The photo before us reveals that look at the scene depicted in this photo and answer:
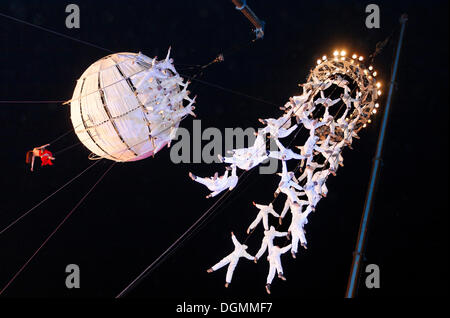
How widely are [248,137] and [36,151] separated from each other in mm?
2300

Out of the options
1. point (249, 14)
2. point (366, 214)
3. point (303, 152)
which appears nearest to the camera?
point (366, 214)

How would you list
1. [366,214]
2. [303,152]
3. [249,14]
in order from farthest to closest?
[249,14], [303,152], [366,214]

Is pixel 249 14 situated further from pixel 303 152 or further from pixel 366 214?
pixel 366 214

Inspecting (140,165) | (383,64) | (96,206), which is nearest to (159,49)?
(140,165)

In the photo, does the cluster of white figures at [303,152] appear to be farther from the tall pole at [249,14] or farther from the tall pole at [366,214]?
the tall pole at [366,214]

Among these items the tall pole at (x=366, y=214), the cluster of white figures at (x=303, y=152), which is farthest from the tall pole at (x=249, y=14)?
the tall pole at (x=366, y=214)

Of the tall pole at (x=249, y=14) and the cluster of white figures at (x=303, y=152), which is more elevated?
the tall pole at (x=249, y=14)

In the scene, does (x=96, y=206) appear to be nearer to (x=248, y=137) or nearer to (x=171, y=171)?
(x=171, y=171)

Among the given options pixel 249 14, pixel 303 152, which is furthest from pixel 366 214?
pixel 249 14

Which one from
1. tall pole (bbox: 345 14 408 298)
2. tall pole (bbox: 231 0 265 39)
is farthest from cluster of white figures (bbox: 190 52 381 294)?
tall pole (bbox: 345 14 408 298)

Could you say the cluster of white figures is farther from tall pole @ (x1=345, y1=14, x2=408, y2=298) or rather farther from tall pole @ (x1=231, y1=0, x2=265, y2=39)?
tall pole @ (x1=345, y1=14, x2=408, y2=298)

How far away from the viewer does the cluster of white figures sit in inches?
89.6

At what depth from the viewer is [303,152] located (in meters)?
2.37

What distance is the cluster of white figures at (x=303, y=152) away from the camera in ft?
7.47
